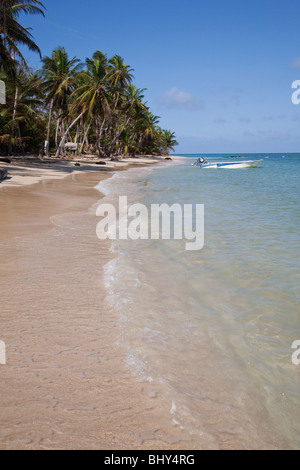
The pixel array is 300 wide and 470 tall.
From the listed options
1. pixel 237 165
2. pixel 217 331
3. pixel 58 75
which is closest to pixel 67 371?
pixel 217 331

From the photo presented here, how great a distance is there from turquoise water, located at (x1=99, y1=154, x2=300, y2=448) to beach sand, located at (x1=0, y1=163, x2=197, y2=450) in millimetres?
143

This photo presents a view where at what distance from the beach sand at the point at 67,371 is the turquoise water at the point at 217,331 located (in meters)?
0.14

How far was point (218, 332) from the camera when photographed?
2.99m

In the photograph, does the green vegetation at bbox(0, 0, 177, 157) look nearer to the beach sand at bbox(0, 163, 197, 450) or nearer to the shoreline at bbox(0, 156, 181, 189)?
the shoreline at bbox(0, 156, 181, 189)

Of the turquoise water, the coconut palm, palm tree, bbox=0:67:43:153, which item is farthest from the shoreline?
the turquoise water

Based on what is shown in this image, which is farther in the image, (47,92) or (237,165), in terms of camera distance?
(237,165)

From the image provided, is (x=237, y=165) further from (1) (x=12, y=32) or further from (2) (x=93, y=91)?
(1) (x=12, y=32)

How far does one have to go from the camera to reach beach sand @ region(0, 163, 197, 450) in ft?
5.68

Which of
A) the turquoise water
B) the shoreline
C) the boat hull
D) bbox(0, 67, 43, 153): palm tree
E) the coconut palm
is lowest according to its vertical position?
the turquoise water

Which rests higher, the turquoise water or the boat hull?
the boat hull

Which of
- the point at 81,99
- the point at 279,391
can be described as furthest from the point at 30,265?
the point at 81,99

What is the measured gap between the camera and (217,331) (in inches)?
119

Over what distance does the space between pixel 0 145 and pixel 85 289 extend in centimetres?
2981

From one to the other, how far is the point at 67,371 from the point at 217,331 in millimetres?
1399
